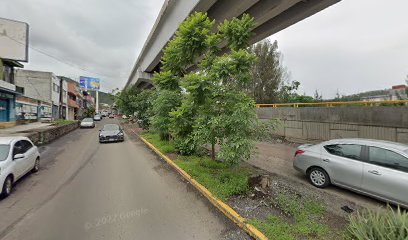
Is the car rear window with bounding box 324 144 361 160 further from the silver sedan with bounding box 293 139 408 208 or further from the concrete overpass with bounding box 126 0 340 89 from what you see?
the concrete overpass with bounding box 126 0 340 89

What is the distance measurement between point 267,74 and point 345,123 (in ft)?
49.4

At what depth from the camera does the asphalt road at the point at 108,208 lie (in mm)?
3391

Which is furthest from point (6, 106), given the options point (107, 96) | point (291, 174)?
point (107, 96)

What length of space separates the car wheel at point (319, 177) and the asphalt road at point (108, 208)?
3383mm

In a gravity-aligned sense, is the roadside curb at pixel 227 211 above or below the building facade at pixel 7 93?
below

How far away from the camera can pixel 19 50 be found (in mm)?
17375

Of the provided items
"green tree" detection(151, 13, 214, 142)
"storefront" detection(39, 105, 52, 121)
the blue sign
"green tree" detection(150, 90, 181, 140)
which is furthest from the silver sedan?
the blue sign

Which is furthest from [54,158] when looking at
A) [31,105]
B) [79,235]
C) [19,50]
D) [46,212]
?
[31,105]

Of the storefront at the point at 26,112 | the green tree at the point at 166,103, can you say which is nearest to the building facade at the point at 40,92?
the storefront at the point at 26,112

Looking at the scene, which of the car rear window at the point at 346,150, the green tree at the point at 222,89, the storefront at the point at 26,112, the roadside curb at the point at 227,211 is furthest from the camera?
the storefront at the point at 26,112

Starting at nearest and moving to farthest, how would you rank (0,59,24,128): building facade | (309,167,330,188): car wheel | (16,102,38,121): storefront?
(309,167,330,188): car wheel → (0,59,24,128): building facade → (16,102,38,121): storefront

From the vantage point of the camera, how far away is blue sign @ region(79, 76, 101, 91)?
5925cm

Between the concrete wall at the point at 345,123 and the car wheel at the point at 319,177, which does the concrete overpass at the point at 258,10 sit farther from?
the car wheel at the point at 319,177

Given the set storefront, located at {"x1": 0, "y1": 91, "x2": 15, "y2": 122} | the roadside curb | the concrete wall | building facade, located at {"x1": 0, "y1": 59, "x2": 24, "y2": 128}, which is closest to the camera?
the roadside curb
